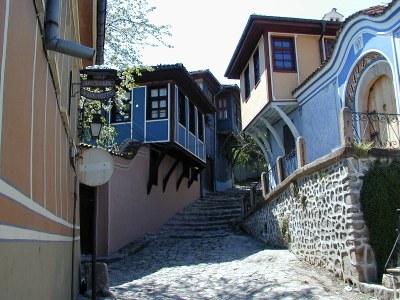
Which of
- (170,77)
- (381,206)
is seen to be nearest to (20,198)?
(381,206)

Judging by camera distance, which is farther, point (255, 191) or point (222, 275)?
point (255, 191)

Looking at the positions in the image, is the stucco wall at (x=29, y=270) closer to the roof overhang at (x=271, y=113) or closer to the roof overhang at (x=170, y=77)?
the roof overhang at (x=271, y=113)

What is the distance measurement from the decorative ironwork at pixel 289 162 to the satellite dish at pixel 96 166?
5.27 meters

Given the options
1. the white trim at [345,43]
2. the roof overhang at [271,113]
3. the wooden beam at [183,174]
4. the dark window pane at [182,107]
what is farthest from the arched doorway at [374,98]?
the wooden beam at [183,174]

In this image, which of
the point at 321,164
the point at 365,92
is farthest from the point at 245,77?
the point at 321,164

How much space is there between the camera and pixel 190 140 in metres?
16.9

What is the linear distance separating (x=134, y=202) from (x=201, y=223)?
3089mm

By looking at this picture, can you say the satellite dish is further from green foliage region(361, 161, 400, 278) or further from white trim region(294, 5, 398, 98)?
white trim region(294, 5, 398, 98)

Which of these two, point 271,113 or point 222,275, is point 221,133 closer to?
point 271,113

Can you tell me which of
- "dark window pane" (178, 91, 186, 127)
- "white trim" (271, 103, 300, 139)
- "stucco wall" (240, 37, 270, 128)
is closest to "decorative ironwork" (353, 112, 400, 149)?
"white trim" (271, 103, 300, 139)

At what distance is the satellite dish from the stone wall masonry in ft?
11.9

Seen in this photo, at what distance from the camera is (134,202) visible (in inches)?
528

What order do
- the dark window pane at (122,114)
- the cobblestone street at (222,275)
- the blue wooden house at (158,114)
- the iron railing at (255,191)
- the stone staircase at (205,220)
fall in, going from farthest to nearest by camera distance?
the dark window pane at (122,114)
the blue wooden house at (158,114)
the stone staircase at (205,220)
the iron railing at (255,191)
the cobblestone street at (222,275)

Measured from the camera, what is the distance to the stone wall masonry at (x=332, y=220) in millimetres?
6531
